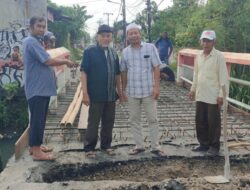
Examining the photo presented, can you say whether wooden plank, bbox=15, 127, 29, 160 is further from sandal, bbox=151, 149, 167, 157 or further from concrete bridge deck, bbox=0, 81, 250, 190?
sandal, bbox=151, 149, 167, 157

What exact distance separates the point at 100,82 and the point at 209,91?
137cm

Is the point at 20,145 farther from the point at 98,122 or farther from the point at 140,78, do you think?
the point at 140,78

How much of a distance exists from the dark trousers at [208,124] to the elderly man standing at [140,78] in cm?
61

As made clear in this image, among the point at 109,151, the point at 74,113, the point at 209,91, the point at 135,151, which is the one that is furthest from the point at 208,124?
the point at 74,113

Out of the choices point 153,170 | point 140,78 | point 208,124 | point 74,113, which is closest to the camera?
point 153,170

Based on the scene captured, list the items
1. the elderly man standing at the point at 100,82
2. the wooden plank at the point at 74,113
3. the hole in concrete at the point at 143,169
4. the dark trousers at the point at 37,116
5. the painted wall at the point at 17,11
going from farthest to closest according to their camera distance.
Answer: the painted wall at the point at 17,11, the wooden plank at the point at 74,113, the elderly man standing at the point at 100,82, the dark trousers at the point at 37,116, the hole in concrete at the point at 143,169

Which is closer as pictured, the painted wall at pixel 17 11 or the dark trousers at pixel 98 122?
the dark trousers at pixel 98 122

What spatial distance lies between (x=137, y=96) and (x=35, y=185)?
1.76 metres

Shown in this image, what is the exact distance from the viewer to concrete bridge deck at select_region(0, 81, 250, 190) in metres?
3.93

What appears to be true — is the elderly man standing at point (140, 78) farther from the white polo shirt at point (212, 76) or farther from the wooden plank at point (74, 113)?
the wooden plank at point (74, 113)

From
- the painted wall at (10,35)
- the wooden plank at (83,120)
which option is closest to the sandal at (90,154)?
the wooden plank at (83,120)

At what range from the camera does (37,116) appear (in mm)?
4566

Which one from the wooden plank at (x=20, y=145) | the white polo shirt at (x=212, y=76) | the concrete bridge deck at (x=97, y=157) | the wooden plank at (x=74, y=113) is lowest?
the concrete bridge deck at (x=97, y=157)

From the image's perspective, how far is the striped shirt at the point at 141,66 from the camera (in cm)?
488
